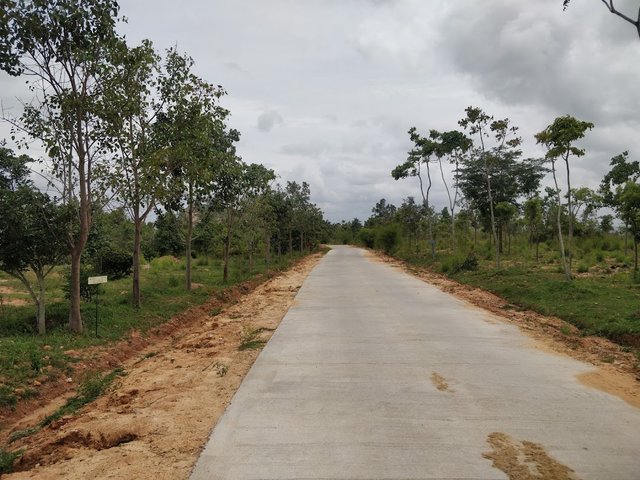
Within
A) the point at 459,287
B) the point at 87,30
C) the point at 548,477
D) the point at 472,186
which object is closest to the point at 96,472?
the point at 548,477

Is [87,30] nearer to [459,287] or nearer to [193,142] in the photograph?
[193,142]

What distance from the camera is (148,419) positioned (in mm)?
5508

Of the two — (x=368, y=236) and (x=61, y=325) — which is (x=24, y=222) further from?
(x=368, y=236)

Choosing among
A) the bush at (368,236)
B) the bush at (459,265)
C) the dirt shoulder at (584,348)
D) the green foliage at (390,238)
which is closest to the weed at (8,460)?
the dirt shoulder at (584,348)

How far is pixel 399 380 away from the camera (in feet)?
21.5

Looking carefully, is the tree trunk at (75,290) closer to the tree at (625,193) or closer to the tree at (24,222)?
the tree at (24,222)

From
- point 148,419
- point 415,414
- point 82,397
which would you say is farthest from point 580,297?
point 82,397

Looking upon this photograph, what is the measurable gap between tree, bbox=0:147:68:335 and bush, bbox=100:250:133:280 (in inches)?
386

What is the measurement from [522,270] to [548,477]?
17.1 metres

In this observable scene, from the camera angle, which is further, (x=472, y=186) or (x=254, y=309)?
(x=472, y=186)

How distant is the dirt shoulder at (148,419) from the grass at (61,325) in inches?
26.8

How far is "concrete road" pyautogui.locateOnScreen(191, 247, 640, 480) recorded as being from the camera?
418 centimetres

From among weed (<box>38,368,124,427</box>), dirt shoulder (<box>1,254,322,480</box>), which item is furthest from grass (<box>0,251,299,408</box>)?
weed (<box>38,368,124,427</box>)

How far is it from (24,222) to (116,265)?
38.0 feet
